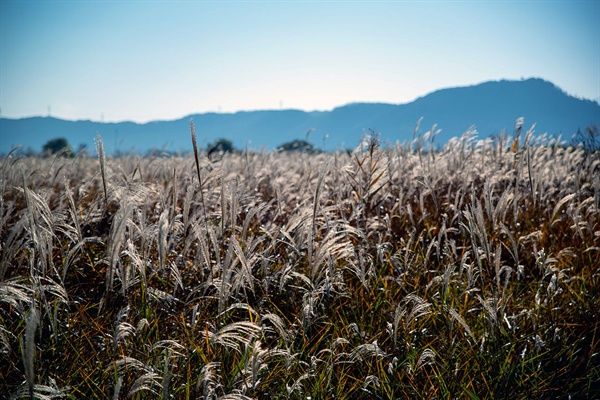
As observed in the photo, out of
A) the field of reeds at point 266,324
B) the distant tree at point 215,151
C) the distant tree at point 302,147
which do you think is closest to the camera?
the field of reeds at point 266,324

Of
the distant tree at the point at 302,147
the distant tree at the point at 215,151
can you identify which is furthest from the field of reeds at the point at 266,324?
the distant tree at the point at 302,147

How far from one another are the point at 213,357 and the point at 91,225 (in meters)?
1.80

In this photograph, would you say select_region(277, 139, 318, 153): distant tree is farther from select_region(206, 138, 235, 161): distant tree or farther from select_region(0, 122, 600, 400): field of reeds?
select_region(0, 122, 600, 400): field of reeds

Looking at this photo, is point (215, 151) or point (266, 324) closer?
point (266, 324)

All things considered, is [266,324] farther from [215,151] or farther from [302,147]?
[302,147]

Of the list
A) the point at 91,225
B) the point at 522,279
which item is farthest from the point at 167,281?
the point at 522,279

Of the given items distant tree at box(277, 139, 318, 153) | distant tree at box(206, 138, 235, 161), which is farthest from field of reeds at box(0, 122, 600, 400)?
distant tree at box(277, 139, 318, 153)

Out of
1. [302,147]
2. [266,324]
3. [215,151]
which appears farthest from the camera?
[302,147]

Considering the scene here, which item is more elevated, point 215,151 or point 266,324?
point 215,151

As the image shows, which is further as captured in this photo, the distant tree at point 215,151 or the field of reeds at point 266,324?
the distant tree at point 215,151

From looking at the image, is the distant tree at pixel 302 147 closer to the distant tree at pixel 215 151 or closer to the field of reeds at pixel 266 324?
the distant tree at pixel 215 151

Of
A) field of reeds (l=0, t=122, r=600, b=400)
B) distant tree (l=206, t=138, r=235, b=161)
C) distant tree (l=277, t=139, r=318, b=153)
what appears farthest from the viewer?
distant tree (l=277, t=139, r=318, b=153)

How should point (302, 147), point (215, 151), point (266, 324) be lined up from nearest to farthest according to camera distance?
point (266, 324)
point (215, 151)
point (302, 147)

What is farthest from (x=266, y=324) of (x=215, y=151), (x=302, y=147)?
(x=302, y=147)
